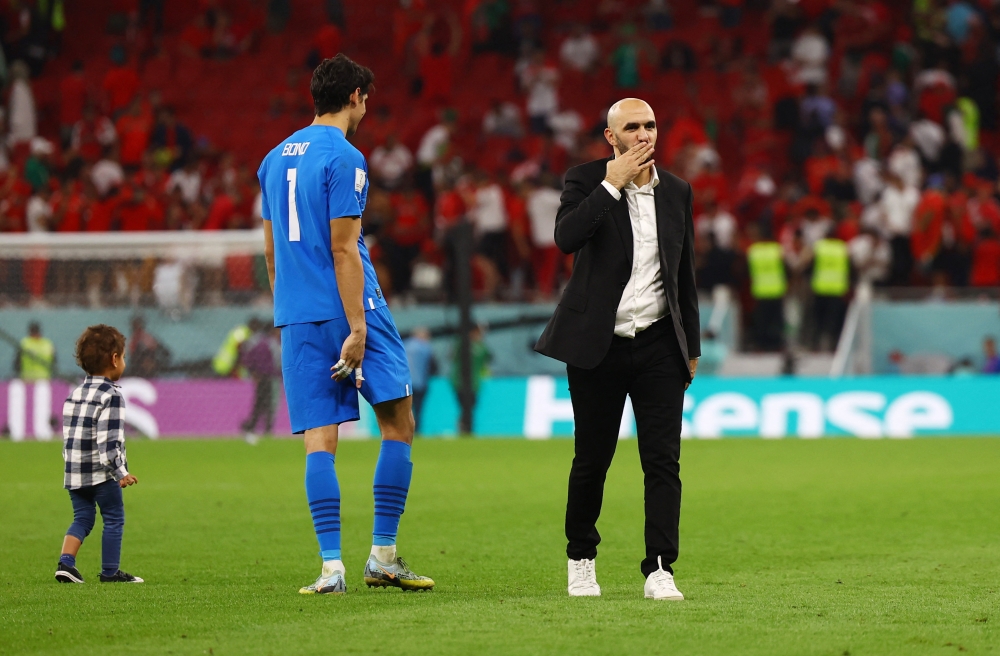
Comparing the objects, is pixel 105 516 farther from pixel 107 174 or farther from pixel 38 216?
pixel 107 174

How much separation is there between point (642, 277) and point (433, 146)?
59.8 ft

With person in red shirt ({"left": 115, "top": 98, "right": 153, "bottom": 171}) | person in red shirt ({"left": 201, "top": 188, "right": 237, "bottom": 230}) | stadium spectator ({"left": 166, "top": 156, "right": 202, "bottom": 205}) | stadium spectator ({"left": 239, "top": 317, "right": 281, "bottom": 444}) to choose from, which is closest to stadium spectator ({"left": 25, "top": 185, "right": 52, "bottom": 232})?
stadium spectator ({"left": 166, "top": 156, "right": 202, "bottom": 205})

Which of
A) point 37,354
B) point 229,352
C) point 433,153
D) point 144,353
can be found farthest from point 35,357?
point 433,153

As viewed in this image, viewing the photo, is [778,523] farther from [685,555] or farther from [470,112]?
[470,112]

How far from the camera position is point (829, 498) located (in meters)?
10.4

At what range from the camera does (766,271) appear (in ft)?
62.8

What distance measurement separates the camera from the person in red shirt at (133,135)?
23484 millimetres

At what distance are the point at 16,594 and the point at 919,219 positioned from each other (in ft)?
54.6

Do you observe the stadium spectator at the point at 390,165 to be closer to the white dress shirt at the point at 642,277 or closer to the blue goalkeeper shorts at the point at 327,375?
the blue goalkeeper shorts at the point at 327,375

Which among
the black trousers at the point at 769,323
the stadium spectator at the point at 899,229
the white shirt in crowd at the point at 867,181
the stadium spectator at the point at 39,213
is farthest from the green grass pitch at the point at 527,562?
the white shirt in crowd at the point at 867,181

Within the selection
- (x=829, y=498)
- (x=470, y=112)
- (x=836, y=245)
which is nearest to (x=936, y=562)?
(x=829, y=498)

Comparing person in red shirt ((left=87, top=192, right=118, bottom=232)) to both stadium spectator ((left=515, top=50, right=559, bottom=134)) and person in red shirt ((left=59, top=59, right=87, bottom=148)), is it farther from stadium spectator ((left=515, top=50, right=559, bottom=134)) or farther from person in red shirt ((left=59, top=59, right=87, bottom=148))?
stadium spectator ((left=515, top=50, right=559, bottom=134))

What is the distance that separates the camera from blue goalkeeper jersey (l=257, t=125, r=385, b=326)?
5.77 meters

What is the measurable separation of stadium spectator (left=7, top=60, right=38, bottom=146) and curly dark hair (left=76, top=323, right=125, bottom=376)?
19.5 metres
